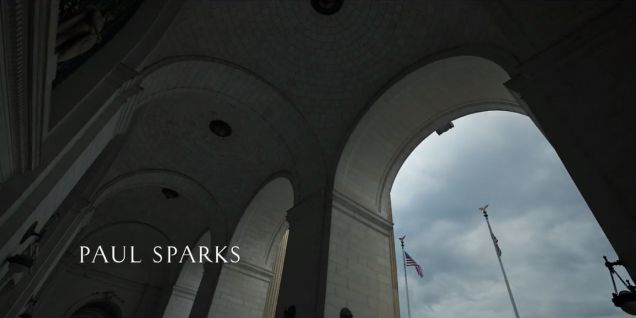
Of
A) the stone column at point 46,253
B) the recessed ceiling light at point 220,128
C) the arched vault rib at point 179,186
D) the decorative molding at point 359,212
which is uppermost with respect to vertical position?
the recessed ceiling light at point 220,128

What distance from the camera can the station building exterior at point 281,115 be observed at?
331 cm

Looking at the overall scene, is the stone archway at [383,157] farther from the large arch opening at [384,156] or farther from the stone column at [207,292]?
the stone column at [207,292]

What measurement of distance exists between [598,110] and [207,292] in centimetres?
970

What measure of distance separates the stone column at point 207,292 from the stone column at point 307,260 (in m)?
3.33

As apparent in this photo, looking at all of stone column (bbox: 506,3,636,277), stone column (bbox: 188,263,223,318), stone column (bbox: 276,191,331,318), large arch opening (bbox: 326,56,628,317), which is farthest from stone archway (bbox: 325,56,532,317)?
stone column (bbox: 188,263,223,318)

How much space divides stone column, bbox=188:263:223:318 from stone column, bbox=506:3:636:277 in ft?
29.1

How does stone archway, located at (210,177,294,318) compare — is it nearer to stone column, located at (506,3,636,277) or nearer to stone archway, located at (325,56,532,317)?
stone archway, located at (325,56,532,317)

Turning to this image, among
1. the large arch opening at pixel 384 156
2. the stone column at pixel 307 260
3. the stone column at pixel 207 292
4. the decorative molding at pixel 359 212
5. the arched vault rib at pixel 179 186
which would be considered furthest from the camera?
the arched vault rib at pixel 179 186

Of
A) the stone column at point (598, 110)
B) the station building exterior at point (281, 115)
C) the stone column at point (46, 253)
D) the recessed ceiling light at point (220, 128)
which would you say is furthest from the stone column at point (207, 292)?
the stone column at point (598, 110)

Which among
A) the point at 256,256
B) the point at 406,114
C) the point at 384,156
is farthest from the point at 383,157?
the point at 256,256

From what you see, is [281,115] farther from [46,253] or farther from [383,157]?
[46,253]

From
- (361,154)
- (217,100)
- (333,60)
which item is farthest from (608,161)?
(217,100)

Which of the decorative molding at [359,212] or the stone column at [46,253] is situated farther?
the decorative molding at [359,212]

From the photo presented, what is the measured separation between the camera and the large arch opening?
628 centimetres
